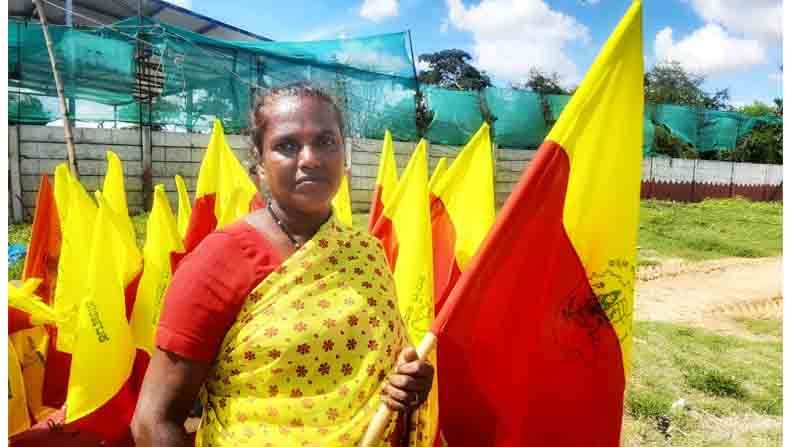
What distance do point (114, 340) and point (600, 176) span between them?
196 cm

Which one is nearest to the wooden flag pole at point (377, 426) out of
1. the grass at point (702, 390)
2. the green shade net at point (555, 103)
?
the grass at point (702, 390)

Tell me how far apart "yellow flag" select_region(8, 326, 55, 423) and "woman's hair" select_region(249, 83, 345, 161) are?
1750mm

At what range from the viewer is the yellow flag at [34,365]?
2539mm

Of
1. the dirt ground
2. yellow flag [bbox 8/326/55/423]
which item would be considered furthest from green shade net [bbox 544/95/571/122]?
yellow flag [bbox 8/326/55/423]

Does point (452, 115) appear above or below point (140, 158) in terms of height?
above

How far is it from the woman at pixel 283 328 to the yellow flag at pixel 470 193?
1.72 meters

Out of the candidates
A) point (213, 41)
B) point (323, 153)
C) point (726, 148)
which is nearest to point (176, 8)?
point (213, 41)

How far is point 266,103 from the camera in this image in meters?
1.34

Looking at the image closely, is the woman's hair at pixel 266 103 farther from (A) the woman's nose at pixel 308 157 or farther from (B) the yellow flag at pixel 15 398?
(B) the yellow flag at pixel 15 398

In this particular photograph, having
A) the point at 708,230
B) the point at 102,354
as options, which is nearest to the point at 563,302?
the point at 102,354

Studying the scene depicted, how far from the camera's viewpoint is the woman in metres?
1.18

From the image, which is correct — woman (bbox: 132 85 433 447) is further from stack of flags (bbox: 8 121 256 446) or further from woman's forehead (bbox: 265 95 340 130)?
stack of flags (bbox: 8 121 256 446)

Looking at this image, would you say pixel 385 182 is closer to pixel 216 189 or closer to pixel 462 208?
pixel 462 208

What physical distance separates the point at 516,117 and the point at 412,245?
10101 mm
